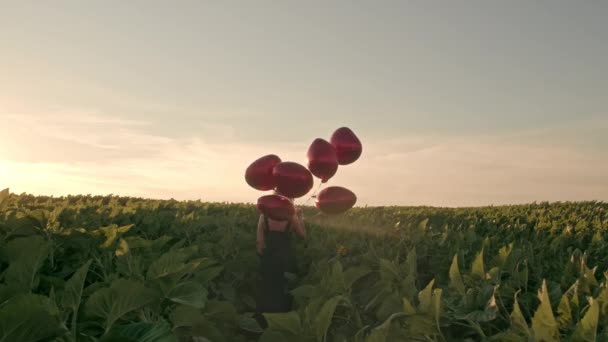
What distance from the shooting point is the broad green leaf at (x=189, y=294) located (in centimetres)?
251

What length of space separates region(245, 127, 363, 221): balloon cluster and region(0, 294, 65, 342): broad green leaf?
10.6ft

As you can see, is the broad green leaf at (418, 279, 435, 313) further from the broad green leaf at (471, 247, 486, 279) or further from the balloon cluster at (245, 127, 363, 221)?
the balloon cluster at (245, 127, 363, 221)

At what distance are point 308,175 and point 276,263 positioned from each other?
183 cm

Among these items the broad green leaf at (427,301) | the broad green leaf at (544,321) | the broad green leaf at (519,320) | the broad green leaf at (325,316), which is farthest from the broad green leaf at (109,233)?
the broad green leaf at (544,321)

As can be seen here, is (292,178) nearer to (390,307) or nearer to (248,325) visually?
(248,325)

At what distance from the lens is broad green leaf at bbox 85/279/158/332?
2.00 m

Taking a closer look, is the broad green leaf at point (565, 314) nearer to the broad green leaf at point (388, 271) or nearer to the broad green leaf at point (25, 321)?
the broad green leaf at point (388, 271)

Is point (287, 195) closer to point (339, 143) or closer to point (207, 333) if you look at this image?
point (339, 143)

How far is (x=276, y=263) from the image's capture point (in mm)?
6375

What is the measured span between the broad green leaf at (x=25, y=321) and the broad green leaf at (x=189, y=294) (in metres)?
0.90

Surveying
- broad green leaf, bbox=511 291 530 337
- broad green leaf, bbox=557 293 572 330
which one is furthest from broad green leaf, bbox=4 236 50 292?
broad green leaf, bbox=557 293 572 330

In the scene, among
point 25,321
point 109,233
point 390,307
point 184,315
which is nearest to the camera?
point 25,321

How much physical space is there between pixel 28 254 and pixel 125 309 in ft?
2.56

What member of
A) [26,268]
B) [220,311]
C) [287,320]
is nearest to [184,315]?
[287,320]
